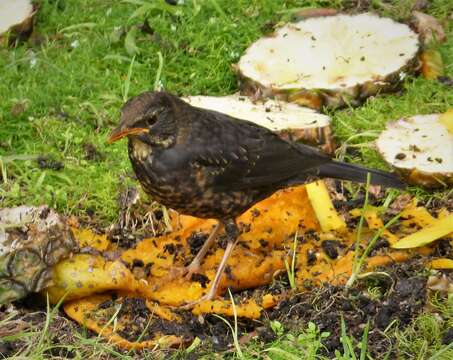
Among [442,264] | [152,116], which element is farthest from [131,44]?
[442,264]

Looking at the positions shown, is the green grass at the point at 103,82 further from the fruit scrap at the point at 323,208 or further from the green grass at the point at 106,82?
the fruit scrap at the point at 323,208

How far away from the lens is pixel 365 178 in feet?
19.7

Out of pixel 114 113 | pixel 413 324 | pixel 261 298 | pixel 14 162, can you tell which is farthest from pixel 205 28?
pixel 413 324

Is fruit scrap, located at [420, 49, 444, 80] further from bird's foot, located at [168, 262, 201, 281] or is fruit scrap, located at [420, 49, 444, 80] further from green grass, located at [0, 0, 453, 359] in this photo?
bird's foot, located at [168, 262, 201, 281]

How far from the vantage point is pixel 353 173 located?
604 centimetres

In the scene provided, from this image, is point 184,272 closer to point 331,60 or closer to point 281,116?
point 281,116

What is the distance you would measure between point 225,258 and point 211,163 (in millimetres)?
572

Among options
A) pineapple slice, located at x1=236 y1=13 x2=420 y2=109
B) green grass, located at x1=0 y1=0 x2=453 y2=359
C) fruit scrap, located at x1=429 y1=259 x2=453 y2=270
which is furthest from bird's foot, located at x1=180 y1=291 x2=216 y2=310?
pineapple slice, located at x1=236 y1=13 x2=420 y2=109

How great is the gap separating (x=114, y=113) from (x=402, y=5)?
2.64 m

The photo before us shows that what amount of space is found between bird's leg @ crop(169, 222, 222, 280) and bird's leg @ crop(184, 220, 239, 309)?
0.12 m

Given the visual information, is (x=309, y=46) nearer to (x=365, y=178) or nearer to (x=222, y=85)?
(x=222, y=85)

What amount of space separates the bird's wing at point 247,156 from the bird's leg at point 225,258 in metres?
0.27

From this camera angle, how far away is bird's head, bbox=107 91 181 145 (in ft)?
17.3

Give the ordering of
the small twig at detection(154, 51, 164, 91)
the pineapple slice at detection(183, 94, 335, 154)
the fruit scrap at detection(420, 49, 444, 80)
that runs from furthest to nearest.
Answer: the fruit scrap at detection(420, 49, 444, 80)
the small twig at detection(154, 51, 164, 91)
the pineapple slice at detection(183, 94, 335, 154)
